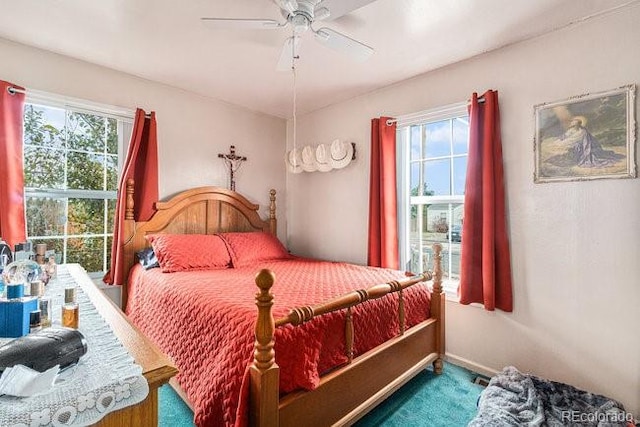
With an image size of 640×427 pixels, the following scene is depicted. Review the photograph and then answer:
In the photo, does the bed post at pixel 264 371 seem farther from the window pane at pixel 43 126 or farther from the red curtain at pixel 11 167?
the window pane at pixel 43 126

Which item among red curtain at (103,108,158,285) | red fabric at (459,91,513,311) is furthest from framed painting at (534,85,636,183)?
red curtain at (103,108,158,285)

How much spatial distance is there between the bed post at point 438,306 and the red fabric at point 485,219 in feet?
0.59

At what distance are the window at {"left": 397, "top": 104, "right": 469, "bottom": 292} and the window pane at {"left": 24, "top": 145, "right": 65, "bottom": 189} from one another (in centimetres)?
289

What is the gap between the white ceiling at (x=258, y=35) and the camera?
1.85 metres

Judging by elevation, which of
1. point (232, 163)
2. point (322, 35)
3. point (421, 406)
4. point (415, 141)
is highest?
point (322, 35)

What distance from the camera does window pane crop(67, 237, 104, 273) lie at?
8.63 ft

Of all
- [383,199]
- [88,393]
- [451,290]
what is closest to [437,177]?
[383,199]

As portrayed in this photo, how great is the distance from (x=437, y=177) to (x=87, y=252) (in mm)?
3120

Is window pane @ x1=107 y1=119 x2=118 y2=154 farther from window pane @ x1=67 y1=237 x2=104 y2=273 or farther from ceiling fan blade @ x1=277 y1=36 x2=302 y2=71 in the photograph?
ceiling fan blade @ x1=277 y1=36 x2=302 y2=71

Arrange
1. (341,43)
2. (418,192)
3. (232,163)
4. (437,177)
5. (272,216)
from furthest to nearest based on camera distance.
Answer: (272,216) < (232,163) < (418,192) < (437,177) < (341,43)

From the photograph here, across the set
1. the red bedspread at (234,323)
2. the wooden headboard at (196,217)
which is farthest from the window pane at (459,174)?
the wooden headboard at (196,217)

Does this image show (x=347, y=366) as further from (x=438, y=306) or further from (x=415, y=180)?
(x=415, y=180)

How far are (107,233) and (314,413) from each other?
8.02ft

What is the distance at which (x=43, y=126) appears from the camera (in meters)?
2.51
